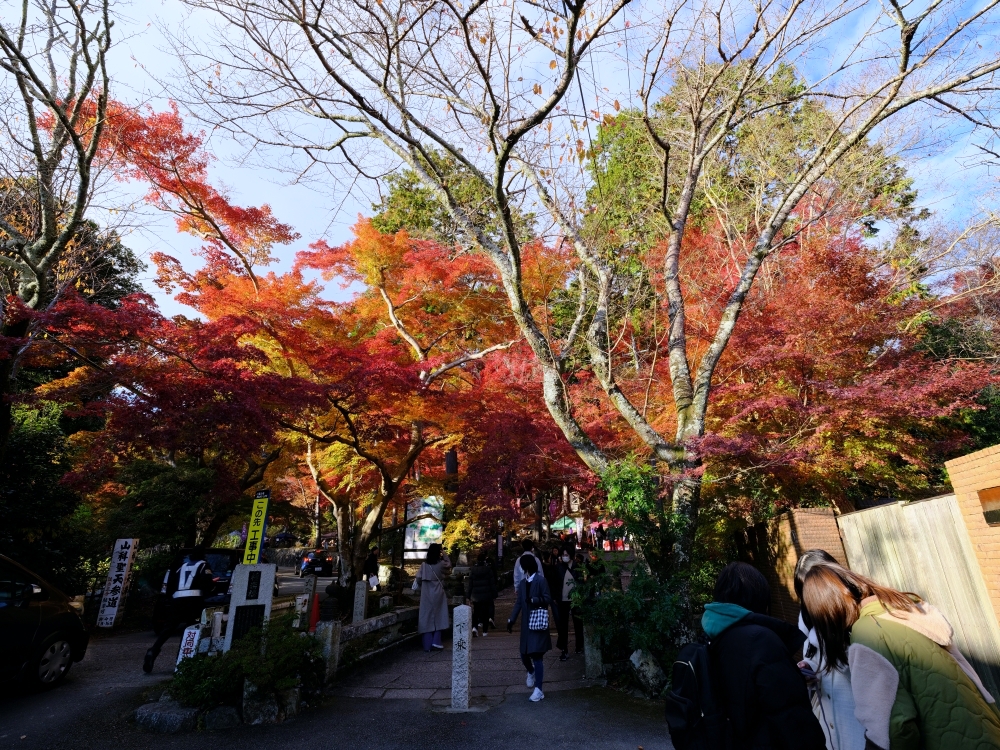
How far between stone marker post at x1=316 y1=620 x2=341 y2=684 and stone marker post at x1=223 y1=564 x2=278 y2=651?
2.24ft

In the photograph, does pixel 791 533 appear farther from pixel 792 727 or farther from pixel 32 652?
pixel 32 652

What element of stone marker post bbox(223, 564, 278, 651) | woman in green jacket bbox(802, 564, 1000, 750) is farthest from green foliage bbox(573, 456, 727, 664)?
woman in green jacket bbox(802, 564, 1000, 750)

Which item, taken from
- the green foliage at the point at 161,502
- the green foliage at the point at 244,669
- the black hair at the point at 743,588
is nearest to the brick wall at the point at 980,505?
the black hair at the point at 743,588

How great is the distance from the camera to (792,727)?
77.8 inches

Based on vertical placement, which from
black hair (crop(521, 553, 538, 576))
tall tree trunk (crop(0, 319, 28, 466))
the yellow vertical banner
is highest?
tall tree trunk (crop(0, 319, 28, 466))

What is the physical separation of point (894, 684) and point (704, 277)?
10.9 m

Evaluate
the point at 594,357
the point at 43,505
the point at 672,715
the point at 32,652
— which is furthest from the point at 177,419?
the point at 672,715

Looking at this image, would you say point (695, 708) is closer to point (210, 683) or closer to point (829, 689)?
point (829, 689)

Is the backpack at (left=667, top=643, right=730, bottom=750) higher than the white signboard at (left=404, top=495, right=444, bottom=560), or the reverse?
the white signboard at (left=404, top=495, right=444, bottom=560)

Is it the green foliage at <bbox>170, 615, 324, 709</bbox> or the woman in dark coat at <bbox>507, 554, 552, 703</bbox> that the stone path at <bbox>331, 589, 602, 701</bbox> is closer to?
the woman in dark coat at <bbox>507, 554, 552, 703</bbox>

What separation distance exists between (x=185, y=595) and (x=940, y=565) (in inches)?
352

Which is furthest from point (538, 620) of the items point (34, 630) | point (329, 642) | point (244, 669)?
point (34, 630)

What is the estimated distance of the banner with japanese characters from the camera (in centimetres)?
1132

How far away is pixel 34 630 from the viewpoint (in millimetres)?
6289
